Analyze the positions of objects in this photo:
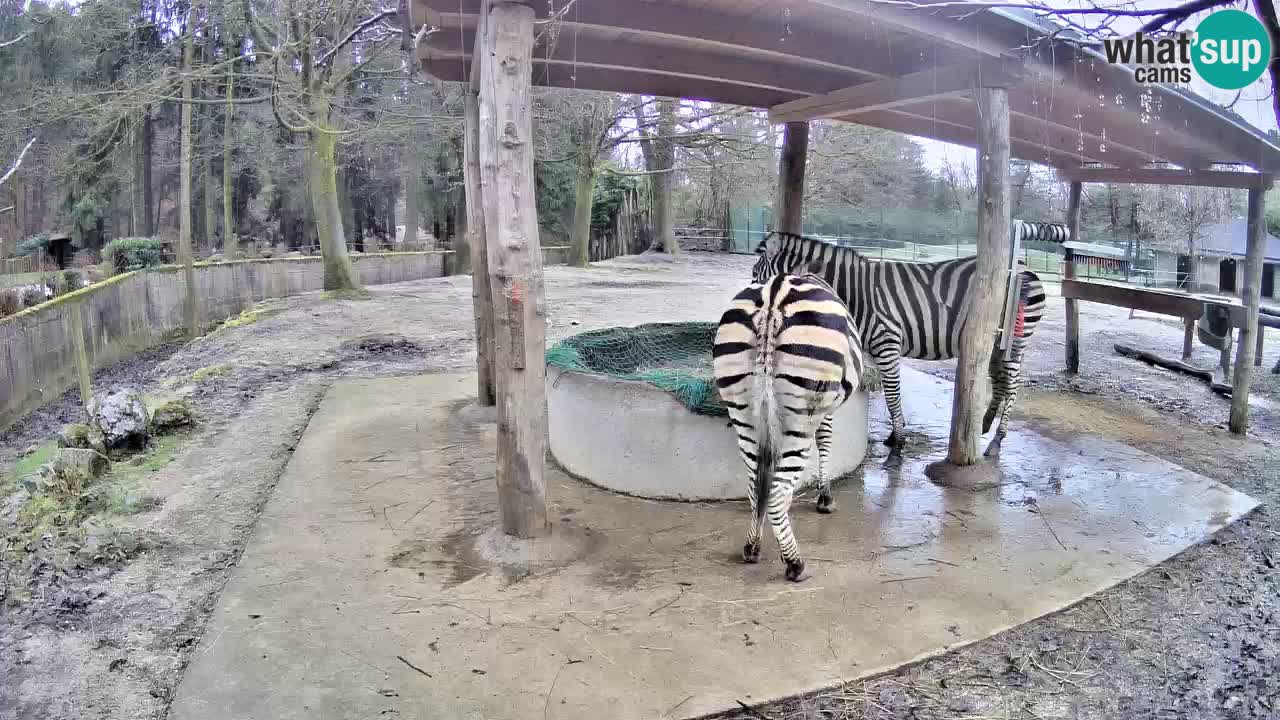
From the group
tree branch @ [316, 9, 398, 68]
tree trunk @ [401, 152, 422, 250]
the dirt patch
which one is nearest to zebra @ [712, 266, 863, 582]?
tree branch @ [316, 9, 398, 68]

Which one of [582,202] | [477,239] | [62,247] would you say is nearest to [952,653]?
[477,239]

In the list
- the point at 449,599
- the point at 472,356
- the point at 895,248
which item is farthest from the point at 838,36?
the point at 472,356

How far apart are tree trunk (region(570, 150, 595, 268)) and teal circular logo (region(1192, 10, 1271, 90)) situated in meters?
18.4

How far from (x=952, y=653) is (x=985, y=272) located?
2.88 m

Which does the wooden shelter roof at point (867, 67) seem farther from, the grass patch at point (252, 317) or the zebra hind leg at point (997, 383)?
the grass patch at point (252, 317)

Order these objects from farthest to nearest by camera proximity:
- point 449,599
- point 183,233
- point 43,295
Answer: point 183,233
point 43,295
point 449,599

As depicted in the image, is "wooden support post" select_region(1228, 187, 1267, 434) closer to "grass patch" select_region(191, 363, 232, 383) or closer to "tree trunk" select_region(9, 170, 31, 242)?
"grass patch" select_region(191, 363, 232, 383)

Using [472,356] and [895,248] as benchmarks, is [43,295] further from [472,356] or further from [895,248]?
[895,248]

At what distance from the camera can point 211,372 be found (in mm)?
9117

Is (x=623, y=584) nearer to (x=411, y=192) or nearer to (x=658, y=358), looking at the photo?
(x=658, y=358)

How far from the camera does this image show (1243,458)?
613 cm

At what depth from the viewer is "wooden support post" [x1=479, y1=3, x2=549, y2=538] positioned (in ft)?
13.0

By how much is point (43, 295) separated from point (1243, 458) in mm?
15041

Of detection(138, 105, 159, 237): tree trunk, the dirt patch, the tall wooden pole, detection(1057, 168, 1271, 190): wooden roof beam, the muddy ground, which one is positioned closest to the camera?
the muddy ground
